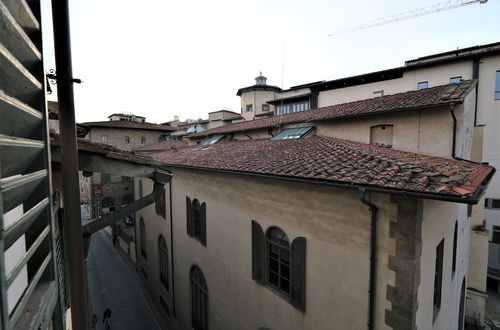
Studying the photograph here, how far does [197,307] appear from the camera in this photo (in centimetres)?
968

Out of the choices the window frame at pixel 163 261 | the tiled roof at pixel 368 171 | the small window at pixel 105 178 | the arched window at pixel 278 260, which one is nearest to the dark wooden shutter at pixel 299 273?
the arched window at pixel 278 260

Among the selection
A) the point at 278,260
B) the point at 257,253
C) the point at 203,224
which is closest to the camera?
the point at 278,260

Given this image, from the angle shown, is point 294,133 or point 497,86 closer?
point 294,133

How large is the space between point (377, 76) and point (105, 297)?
80.9 feet

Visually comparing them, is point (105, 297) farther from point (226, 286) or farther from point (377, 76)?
point (377, 76)

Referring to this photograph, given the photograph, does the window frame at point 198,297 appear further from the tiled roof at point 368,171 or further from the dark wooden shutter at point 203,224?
the tiled roof at point 368,171

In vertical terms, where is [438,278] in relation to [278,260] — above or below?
below

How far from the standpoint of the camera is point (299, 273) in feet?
18.7

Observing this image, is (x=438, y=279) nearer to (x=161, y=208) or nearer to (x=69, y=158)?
(x=69, y=158)

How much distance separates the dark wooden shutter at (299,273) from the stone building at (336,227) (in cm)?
2

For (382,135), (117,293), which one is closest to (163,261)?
(117,293)

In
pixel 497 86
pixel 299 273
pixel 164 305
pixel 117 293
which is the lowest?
pixel 117 293

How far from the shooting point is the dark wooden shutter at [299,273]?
5.58 metres

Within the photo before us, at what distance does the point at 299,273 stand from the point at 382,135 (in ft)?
22.0
